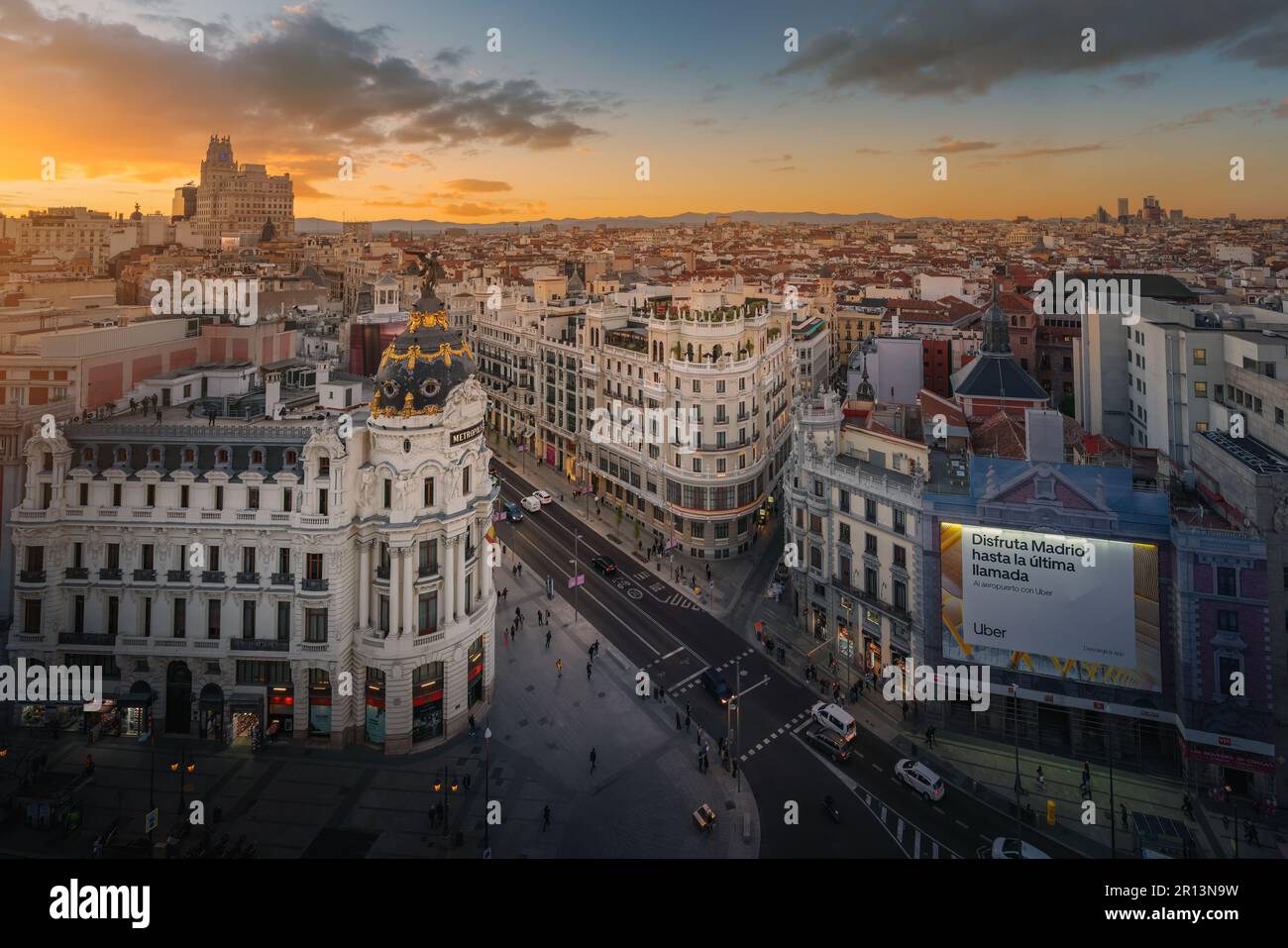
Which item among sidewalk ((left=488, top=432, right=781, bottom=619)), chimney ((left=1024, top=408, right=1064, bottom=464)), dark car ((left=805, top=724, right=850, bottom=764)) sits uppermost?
chimney ((left=1024, top=408, right=1064, bottom=464))

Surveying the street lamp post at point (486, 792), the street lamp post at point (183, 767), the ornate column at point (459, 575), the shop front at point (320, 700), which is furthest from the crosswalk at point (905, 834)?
the street lamp post at point (183, 767)

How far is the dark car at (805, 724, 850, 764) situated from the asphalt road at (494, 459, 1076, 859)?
1.48 ft

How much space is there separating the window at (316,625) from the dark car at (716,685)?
2243 centimetres

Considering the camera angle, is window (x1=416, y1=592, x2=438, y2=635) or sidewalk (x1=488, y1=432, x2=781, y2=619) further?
sidewalk (x1=488, y1=432, x2=781, y2=619)

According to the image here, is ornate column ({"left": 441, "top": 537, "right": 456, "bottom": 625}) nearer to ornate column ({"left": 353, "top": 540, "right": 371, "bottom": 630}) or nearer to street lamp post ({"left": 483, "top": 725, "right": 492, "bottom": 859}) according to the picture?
ornate column ({"left": 353, "top": 540, "right": 371, "bottom": 630})

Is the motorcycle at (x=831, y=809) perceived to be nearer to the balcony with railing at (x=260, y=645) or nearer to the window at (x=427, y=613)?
the window at (x=427, y=613)

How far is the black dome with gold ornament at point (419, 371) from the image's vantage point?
40031mm

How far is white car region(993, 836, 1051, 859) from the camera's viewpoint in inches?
1212

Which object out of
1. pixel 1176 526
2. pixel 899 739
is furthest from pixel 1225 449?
pixel 899 739

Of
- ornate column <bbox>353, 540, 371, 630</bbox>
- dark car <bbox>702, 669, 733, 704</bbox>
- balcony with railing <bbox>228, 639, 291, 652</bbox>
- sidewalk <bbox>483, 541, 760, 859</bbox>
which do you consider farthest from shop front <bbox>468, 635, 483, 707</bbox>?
dark car <bbox>702, 669, 733, 704</bbox>

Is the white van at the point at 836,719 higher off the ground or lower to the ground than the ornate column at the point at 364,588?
lower

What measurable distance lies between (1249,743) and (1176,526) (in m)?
10.6

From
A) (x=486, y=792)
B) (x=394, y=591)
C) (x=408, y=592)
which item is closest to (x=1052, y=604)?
(x=486, y=792)

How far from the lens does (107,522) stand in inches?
1534
